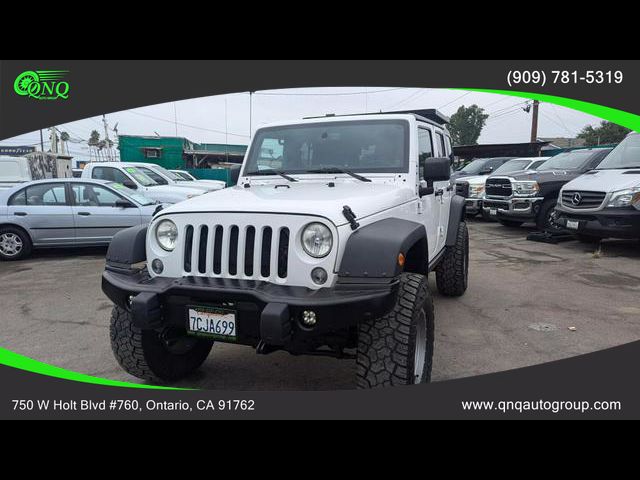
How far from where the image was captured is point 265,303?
2.52 meters

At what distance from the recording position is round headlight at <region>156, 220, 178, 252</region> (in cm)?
305

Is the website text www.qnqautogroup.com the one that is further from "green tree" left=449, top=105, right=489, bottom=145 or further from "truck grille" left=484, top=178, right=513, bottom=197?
"green tree" left=449, top=105, right=489, bottom=145

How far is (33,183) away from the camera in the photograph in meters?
8.40

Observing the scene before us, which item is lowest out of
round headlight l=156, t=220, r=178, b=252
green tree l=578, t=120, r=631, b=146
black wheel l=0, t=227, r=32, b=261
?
black wheel l=0, t=227, r=32, b=261

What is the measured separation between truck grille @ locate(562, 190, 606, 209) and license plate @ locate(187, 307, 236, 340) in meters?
7.69

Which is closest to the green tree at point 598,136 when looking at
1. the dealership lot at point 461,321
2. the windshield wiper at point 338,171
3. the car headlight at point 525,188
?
the car headlight at point 525,188

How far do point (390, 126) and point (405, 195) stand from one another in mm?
752

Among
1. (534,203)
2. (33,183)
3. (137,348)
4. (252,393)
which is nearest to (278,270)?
(252,393)

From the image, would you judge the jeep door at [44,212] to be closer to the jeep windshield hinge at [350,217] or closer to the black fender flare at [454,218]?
the black fender flare at [454,218]

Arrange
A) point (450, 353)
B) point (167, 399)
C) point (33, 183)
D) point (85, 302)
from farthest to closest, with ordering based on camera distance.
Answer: point (33, 183) → point (85, 302) → point (450, 353) → point (167, 399)

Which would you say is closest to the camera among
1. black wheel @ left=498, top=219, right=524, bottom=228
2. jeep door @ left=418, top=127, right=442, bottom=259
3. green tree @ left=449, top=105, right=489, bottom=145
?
jeep door @ left=418, top=127, right=442, bottom=259

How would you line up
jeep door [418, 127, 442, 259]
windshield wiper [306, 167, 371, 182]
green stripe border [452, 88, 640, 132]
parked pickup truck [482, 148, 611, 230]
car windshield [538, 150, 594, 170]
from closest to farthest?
windshield wiper [306, 167, 371, 182] < jeep door [418, 127, 442, 259] < green stripe border [452, 88, 640, 132] < parked pickup truck [482, 148, 611, 230] < car windshield [538, 150, 594, 170]

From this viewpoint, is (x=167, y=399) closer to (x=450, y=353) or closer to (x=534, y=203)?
(x=450, y=353)

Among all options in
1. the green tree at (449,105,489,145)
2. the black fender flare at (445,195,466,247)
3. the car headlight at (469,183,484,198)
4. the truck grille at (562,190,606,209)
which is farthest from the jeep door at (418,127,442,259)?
the green tree at (449,105,489,145)
